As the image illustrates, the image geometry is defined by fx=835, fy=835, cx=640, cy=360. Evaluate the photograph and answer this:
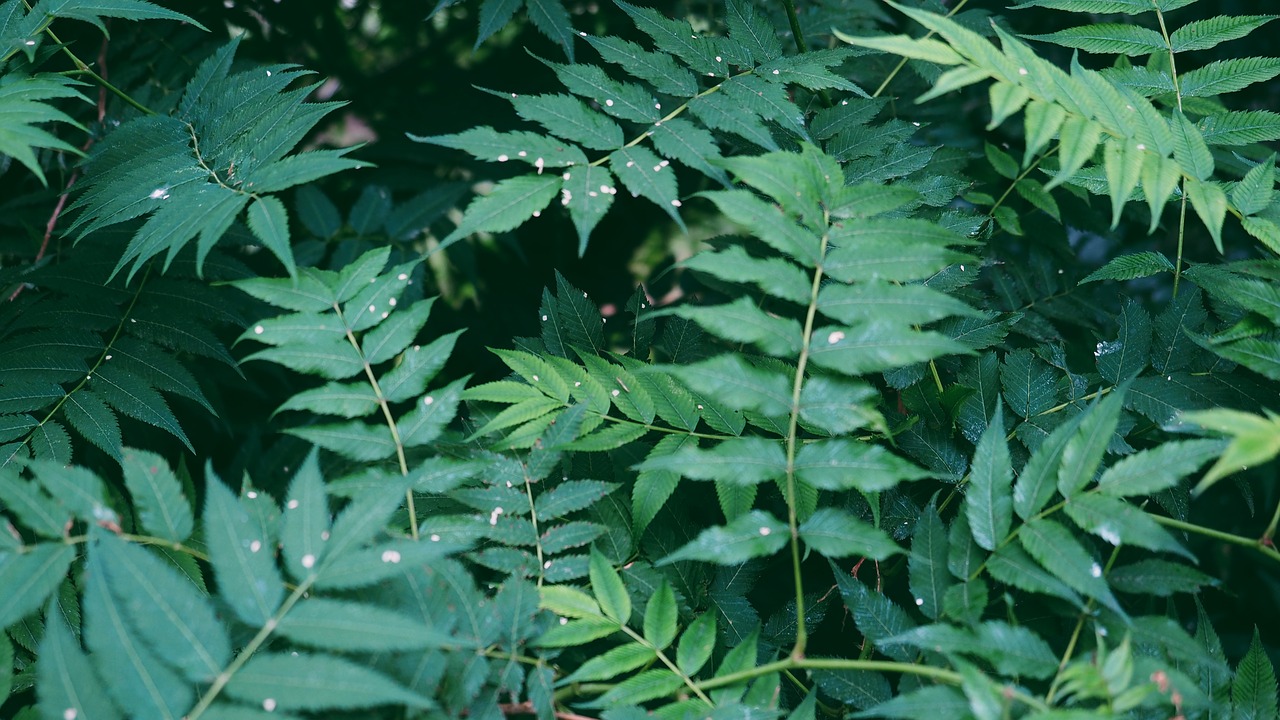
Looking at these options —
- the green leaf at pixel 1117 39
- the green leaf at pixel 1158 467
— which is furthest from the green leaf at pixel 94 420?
the green leaf at pixel 1117 39

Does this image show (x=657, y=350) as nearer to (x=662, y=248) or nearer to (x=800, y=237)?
(x=800, y=237)

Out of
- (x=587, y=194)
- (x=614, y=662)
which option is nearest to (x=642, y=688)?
(x=614, y=662)

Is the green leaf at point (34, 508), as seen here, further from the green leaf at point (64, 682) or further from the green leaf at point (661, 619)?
the green leaf at point (661, 619)

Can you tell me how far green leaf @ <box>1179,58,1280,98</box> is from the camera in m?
1.65

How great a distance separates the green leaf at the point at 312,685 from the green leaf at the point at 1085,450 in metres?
0.86

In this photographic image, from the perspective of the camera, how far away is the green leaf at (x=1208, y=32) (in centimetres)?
166

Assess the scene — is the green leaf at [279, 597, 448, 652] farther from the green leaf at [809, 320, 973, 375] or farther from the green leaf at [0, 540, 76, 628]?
the green leaf at [809, 320, 973, 375]

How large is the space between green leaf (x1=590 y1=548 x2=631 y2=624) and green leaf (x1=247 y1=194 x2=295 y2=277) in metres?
0.64

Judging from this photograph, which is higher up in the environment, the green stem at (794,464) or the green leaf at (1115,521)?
the green stem at (794,464)

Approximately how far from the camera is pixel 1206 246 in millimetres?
2861

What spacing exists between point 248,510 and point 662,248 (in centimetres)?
208

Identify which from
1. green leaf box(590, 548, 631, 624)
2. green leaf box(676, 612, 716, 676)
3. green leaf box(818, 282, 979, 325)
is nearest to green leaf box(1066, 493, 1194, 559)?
green leaf box(818, 282, 979, 325)

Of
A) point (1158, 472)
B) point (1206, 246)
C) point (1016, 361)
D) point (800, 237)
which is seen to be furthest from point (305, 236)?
point (1206, 246)

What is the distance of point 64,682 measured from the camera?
0.91 m
